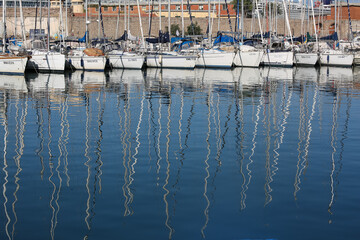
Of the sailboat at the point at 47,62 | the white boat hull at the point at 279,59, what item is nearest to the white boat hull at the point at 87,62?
the sailboat at the point at 47,62

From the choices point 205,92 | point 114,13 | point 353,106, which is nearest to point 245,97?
point 205,92

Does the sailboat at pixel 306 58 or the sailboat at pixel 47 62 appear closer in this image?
the sailboat at pixel 47 62

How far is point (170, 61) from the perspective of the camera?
129ft

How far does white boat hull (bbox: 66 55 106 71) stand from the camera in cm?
3781

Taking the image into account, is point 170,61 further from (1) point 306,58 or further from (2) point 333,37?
(2) point 333,37

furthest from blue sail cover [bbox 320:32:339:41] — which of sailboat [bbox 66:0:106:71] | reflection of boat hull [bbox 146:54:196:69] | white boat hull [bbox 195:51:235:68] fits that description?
sailboat [bbox 66:0:106:71]

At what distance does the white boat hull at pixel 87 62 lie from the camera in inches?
1489

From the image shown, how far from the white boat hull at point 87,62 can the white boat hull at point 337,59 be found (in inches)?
630

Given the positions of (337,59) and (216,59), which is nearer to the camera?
(216,59)

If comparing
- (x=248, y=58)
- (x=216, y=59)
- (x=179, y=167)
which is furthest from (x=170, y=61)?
(x=179, y=167)

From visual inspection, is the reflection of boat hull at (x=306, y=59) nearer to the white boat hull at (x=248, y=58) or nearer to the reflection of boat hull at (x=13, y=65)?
the white boat hull at (x=248, y=58)

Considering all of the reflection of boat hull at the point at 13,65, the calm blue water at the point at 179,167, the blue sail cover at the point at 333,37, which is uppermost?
the blue sail cover at the point at 333,37

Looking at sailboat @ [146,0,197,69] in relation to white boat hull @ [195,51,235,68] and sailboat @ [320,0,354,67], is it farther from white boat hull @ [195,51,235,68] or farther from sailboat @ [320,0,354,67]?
sailboat @ [320,0,354,67]

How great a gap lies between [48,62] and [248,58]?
13.5 meters
